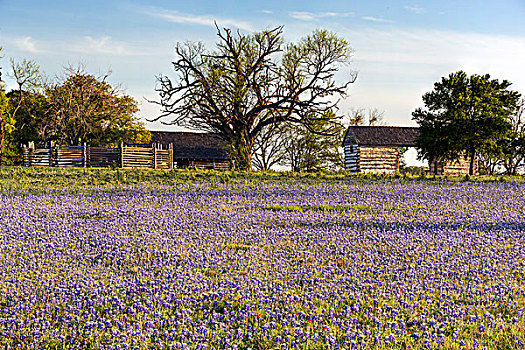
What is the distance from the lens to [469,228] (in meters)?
9.62

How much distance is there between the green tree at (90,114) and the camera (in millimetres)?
54250

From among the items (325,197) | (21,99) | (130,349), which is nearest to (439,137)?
(325,197)

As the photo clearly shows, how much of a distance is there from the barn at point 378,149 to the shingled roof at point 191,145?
15.5 m

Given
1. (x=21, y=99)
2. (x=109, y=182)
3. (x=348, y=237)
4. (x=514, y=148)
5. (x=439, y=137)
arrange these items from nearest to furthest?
1. (x=348, y=237)
2. (x=109, y=182)
3. (x=439, y=137)
4. (x=514, y=148)
5. (x=21, y=99)

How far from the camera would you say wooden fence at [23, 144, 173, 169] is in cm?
4319

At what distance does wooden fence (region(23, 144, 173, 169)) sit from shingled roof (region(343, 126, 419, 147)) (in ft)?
75.9

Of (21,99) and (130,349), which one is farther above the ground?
(21,99)

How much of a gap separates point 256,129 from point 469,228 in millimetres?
31715

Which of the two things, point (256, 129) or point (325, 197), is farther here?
point (256, 129)

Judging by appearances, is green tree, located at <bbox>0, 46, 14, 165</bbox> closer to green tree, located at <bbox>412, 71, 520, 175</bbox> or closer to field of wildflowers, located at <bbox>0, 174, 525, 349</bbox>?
green tree, located at <bbox>412, 71, 520, 175</bbox>

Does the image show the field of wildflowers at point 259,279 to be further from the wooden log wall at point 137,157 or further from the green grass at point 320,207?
the wooden log wall at point 137,157

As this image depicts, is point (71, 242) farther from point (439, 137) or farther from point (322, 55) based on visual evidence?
point (439, 137)

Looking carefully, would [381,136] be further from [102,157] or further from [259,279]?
[259,279]

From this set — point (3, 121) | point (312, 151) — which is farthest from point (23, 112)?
point (312, 151)
